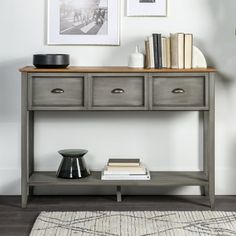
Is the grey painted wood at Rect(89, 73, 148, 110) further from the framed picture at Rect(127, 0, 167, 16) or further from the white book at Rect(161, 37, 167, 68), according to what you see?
the framed picture at Rect(127, 0, 167, 16)

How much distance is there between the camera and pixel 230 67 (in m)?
3.35

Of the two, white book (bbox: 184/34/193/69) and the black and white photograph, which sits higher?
the black and white photograph

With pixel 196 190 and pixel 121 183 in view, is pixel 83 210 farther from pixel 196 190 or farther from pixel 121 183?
pixel 196 190

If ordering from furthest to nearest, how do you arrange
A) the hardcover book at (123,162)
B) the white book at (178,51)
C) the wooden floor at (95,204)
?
the hardcover book at (123,162), the white book at (178,51), the wooden floor at (95,204)

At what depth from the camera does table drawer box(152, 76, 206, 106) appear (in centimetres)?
303

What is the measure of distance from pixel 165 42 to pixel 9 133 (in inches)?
43.1

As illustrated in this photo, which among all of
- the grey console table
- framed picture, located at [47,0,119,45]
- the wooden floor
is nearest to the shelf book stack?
the wooden floor

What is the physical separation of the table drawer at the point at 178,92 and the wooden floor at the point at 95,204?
59cm

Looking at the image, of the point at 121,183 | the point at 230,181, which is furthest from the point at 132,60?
the point at 230,181

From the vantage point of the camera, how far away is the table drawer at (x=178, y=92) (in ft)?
9.95

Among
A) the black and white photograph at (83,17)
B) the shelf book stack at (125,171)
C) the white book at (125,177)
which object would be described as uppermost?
the black and white photograph at (83,17)

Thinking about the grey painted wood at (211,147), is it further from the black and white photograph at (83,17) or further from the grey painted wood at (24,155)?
the grey painted wood at (24,155)

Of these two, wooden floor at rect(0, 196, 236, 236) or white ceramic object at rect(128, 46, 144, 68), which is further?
white ceramic object at rect(128, 46, 144, 68)

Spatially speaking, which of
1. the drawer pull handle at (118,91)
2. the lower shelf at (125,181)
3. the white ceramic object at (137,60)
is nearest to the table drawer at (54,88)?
the drawer pull handle at (118,91)
